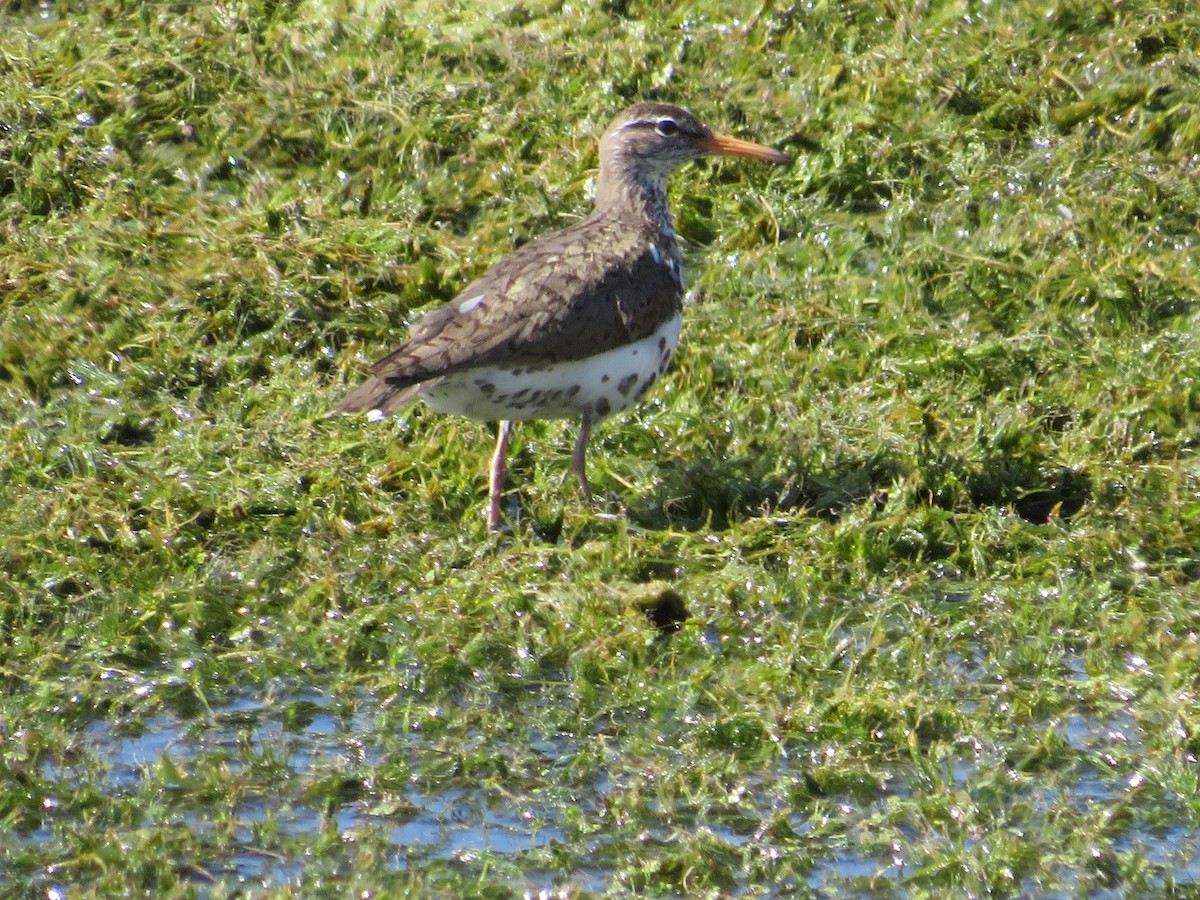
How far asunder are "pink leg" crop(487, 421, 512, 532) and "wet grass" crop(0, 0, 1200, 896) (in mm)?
114

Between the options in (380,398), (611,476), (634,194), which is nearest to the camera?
(380,398)

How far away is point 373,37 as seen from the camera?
11.5 meters

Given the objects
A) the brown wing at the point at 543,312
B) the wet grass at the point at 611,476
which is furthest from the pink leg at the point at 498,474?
the brown wing at the point at 543,312

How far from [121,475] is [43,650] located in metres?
1.52

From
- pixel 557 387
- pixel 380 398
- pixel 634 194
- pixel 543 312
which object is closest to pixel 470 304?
pixel 543 312

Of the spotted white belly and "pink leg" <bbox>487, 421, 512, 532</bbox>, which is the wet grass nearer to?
"pink leg" <bbox>487, 421, 512, 532</bbox>

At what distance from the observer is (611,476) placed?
29.6 feet

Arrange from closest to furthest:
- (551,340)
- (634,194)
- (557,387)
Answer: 1. (551,340)
2. (557,387)
3. (634,194)

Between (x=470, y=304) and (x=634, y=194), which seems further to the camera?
(x=634, y=194)

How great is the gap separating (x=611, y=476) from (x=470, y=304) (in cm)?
115

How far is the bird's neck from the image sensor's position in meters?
9.61

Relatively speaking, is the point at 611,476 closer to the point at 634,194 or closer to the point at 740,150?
the point at 634,194

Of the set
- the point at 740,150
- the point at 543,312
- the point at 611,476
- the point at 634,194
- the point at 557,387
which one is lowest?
the point at 611,476

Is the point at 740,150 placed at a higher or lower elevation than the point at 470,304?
higher
